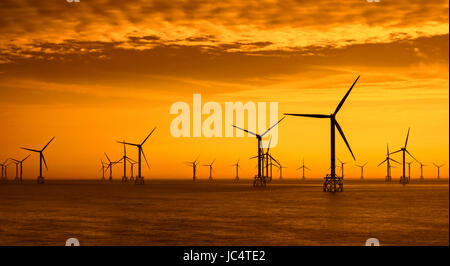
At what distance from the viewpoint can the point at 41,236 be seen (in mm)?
42906

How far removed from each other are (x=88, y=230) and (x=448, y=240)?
3004cm

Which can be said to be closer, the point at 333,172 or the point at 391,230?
the point at 391,230

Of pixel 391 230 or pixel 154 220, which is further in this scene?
pixel 154 220

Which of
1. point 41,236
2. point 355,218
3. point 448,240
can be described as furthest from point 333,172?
point 41,236

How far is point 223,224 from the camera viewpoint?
52.5 m
